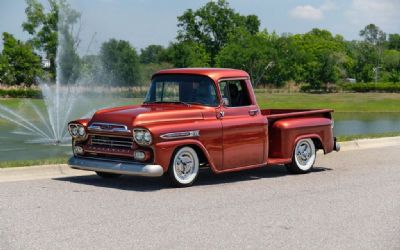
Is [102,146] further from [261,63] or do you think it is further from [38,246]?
[261,63]

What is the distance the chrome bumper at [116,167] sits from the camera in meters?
9.62

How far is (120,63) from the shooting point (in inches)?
2288

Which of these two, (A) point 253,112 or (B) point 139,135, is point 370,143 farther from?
(B) point 139,135

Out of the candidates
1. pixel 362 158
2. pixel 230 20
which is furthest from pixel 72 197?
pixel 230 20

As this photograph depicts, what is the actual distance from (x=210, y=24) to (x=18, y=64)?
54143mm

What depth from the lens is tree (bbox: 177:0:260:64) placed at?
109 m

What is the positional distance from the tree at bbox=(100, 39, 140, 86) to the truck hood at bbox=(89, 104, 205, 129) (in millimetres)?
46253

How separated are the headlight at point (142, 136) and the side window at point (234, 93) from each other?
165cm

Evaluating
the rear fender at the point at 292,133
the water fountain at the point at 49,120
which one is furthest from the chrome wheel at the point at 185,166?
the water fountain at the point at 49,120

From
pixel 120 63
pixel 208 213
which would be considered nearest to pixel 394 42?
pixel 120 63

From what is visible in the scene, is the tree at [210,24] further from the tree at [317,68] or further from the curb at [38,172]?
the curb at [38,172]

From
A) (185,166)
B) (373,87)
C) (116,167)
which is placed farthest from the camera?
(373,87)

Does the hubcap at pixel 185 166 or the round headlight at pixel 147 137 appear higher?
the round headlight at pixel 147 137

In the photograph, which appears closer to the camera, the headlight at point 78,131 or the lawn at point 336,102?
the headlight at point 78,131
